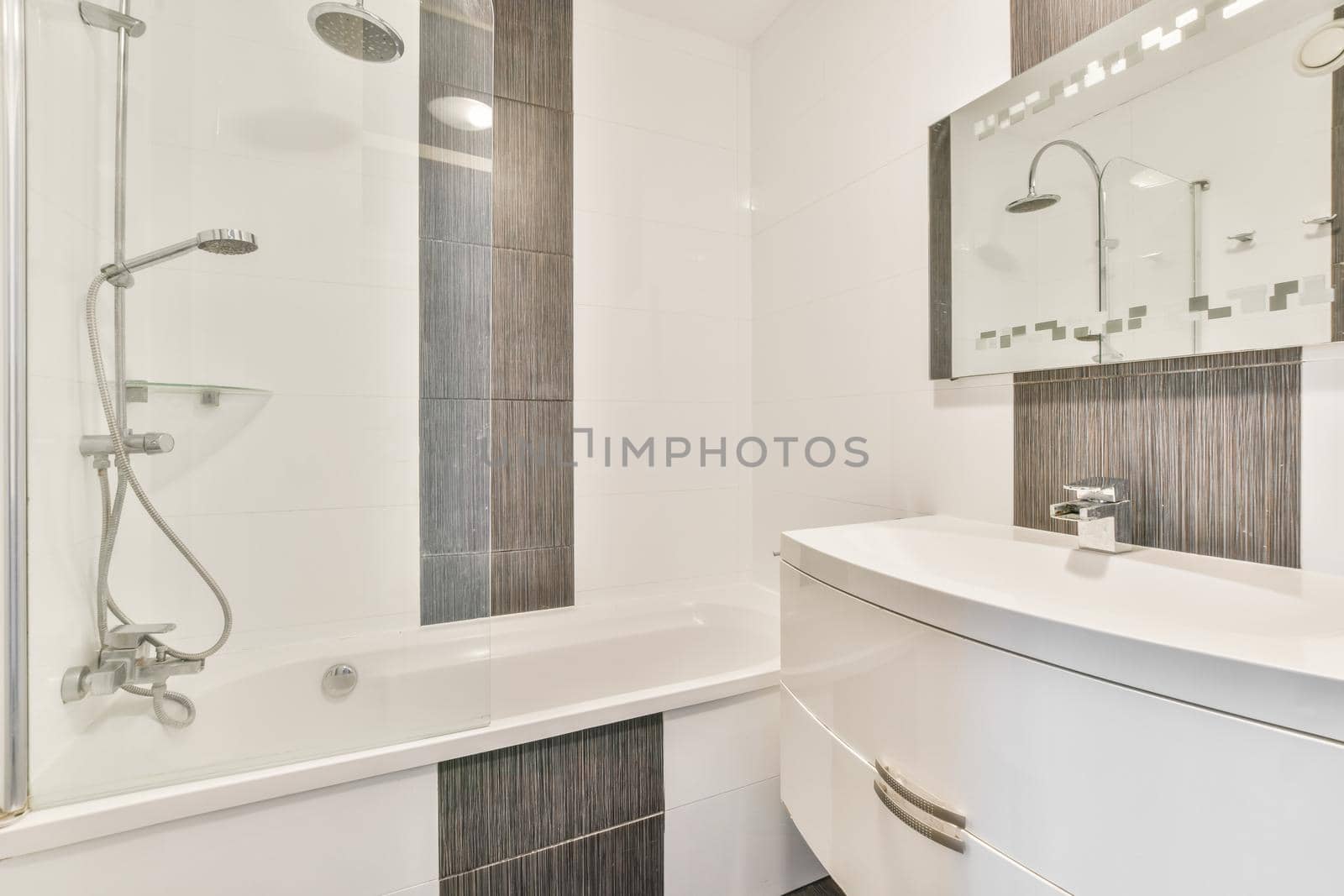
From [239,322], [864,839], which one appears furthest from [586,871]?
[239,322]

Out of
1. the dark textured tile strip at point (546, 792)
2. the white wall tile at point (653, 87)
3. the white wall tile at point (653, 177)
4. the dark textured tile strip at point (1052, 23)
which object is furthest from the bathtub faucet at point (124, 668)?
the dark textured tile strip at point (1052, 23)

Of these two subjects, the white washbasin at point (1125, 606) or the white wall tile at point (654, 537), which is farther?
the white wall tile at point (654, 537)

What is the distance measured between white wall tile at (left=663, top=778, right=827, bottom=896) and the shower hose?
99 centimetres

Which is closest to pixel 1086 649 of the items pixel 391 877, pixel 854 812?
pixel 854 812

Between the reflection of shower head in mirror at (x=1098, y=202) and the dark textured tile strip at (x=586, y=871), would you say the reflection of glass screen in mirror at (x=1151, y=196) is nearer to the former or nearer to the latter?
the reflection of shower head in mirror at (x=1098, y=202)

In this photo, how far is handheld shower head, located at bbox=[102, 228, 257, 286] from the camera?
A: 3.38ft

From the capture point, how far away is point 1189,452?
0.97 meters

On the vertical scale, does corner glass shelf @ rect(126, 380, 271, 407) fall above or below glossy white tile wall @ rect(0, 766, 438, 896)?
above

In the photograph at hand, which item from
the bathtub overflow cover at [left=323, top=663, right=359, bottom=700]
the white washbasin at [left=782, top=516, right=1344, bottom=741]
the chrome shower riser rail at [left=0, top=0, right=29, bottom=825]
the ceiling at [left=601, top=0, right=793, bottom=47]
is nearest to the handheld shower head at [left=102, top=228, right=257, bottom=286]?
the chrome shower riser rail at [left=0, top=0, right=29, bottom=825]

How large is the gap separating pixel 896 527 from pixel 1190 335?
1.93 feet

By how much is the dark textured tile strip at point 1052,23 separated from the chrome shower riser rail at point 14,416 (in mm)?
1765

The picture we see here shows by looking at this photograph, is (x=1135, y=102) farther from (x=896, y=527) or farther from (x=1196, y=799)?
(x=1196, y=799)

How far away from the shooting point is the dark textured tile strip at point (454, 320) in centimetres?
127

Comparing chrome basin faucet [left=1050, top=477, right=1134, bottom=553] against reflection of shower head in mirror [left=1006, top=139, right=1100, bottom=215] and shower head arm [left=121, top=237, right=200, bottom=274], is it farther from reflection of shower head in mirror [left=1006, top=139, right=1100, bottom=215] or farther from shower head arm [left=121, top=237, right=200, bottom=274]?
shower head arm [left=121, top=237, right=200, bottom=274]
